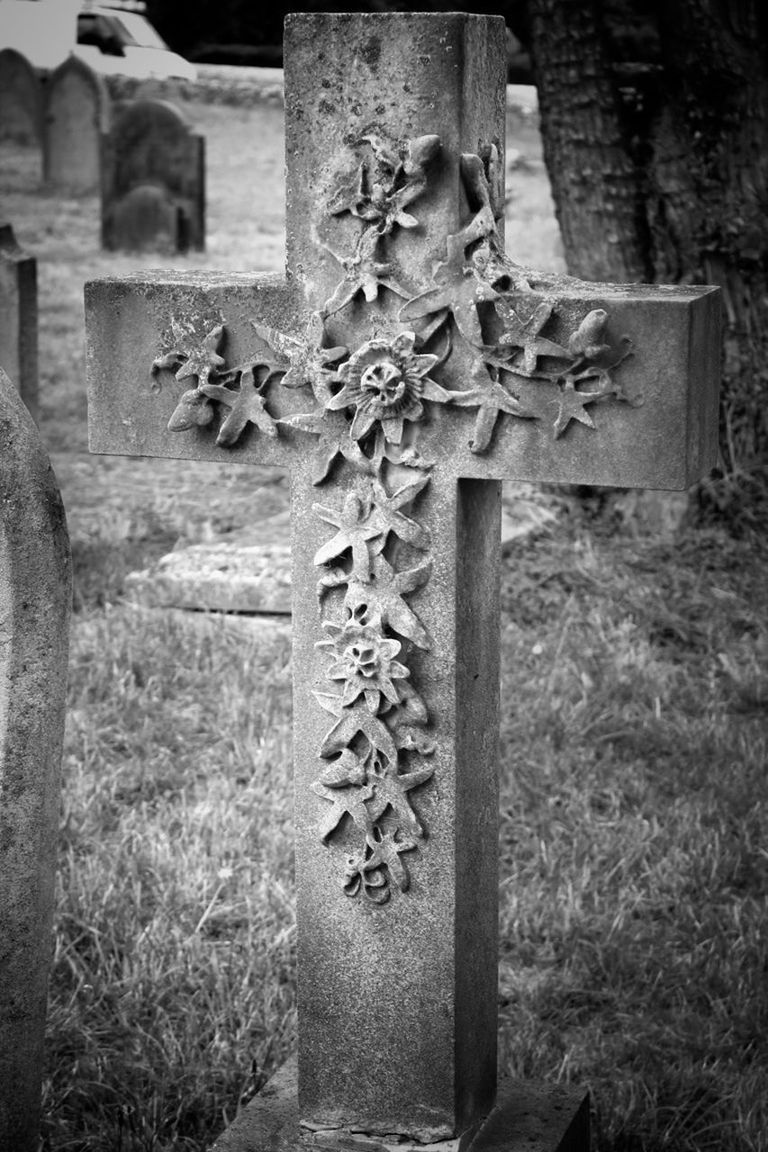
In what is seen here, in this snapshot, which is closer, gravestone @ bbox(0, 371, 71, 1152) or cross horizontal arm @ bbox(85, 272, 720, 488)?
cross horizontal arm @ bbox(85, 272, 720, 488)

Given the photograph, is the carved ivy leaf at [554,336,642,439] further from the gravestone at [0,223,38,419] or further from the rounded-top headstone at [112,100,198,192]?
the rounded-top headstone at [112,100,198,192]

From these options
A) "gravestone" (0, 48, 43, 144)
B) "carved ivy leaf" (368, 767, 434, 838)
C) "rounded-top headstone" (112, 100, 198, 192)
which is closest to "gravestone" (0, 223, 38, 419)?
"carved ivy leaf" (368, 767, 434, 838)

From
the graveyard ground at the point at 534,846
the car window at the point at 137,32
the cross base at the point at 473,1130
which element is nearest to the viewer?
the cross base at the point at 473,1130

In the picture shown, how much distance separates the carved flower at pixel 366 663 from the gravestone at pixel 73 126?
16.5 m

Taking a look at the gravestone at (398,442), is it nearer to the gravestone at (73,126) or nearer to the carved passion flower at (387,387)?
the carved passion flower at (387,387)

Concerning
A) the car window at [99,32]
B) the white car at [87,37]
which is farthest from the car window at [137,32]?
the car window at [99,32]

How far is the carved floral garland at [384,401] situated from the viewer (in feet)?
7.05

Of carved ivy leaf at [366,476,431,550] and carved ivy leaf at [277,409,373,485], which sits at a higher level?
carved ivy leaf at [277,409,373,485]

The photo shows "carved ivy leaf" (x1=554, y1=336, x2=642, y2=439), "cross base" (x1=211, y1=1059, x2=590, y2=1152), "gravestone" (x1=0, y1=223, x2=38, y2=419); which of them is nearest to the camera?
"carved ivy leaf" (x1=554, y1=336, x2=642, y2=439)

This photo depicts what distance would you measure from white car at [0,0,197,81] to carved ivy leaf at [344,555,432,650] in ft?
29.6

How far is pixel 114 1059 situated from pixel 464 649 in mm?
1253

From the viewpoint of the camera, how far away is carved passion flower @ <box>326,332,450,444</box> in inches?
86.7

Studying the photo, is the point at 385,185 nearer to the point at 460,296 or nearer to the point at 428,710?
the point at 460,296

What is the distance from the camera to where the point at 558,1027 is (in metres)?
3.22
